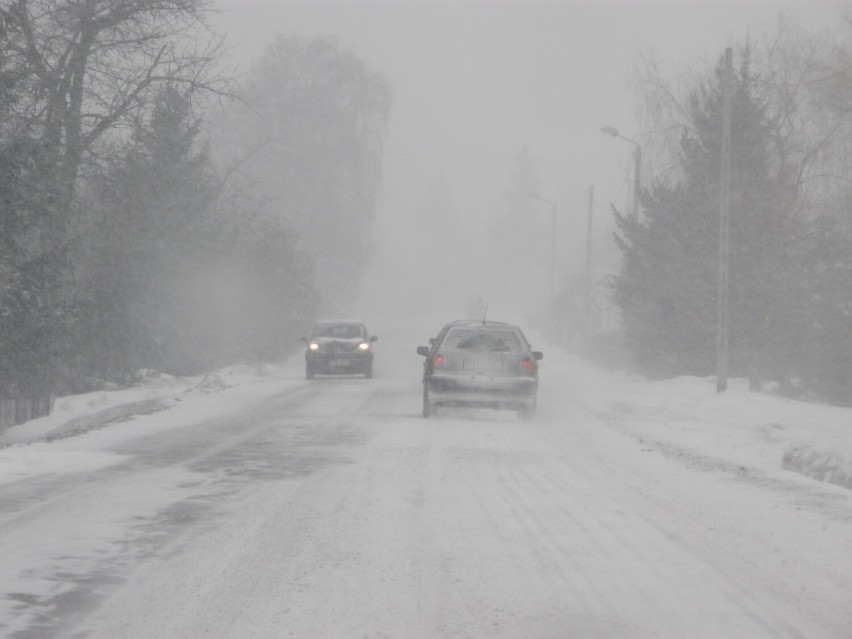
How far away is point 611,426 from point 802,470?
19.2 feet

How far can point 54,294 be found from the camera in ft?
68.3

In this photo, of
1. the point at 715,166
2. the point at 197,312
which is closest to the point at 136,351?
the point at 197,312

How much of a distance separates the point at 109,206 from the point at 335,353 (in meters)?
10.2

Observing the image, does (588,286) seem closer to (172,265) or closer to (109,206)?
(172,265)

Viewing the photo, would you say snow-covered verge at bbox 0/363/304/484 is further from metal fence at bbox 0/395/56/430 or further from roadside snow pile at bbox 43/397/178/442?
metal fence at bbox 0/395/56/430

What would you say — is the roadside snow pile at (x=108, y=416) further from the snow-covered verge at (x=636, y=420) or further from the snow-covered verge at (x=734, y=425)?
the snow-covered verge at (x=734, y=425)

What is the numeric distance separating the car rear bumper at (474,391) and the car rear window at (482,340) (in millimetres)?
559

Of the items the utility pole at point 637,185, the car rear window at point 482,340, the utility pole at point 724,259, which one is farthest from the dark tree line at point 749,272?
the car rear window at point 482,340

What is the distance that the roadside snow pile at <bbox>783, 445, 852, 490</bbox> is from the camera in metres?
12.1

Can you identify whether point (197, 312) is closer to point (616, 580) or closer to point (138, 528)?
point (138, 528)

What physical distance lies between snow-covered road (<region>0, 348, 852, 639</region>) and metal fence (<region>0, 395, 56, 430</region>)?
7.96m

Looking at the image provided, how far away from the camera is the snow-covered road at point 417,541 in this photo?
20.0 feet

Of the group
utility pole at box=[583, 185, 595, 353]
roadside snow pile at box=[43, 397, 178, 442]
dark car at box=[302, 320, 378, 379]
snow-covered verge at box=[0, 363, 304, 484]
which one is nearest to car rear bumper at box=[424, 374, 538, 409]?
snow-covered verge at box=[0, 363, 304, 484]

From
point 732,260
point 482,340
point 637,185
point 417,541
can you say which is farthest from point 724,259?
point 417,541
